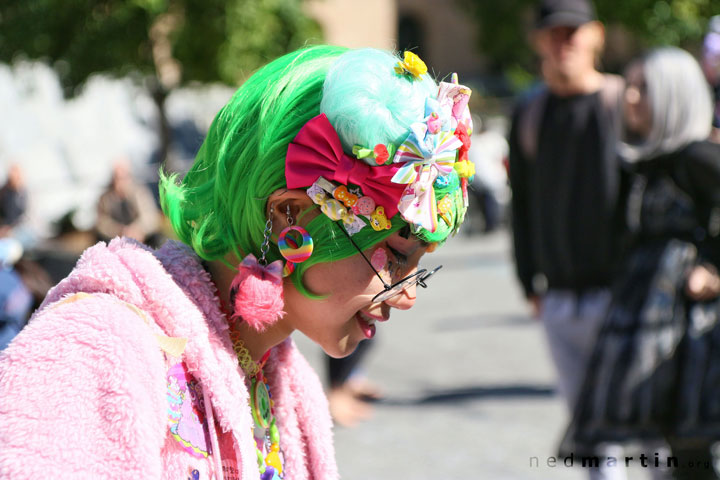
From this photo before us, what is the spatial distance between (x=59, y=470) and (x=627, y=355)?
2652 mm

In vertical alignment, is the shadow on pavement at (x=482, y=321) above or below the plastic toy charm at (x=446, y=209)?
below

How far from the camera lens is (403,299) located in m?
1.59

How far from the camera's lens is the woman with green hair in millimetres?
1252

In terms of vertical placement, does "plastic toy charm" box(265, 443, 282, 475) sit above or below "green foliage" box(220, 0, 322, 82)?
above

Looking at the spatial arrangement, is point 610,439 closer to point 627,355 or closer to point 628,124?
point 627,355

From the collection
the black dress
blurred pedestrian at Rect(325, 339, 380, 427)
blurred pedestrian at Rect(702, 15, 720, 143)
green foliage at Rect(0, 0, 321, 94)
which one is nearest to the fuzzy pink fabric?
the black dress

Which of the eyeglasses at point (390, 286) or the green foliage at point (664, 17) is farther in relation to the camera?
the green foliage at point (664, 17)

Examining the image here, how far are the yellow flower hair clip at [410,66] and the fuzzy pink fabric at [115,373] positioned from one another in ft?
1.58

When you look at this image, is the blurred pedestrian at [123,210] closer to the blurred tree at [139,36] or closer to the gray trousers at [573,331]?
the blurred tree at [139,36]

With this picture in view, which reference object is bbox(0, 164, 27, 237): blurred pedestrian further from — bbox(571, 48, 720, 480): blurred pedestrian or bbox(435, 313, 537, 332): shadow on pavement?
bbox(571, 48, 720, 480): blurred pedestrian

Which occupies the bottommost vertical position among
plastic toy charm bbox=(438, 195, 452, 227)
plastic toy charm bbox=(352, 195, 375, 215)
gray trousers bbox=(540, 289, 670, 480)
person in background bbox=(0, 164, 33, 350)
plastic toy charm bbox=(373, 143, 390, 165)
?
gray trousers bbox=(540, 289, 670, 480)

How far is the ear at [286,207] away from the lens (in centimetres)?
146

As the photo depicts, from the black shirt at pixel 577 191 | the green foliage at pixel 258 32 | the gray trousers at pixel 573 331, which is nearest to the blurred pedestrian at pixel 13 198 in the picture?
the green foliage at pixel 258 32

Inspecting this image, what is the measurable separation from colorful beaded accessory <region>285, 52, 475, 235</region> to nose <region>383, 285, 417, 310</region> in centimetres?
14
